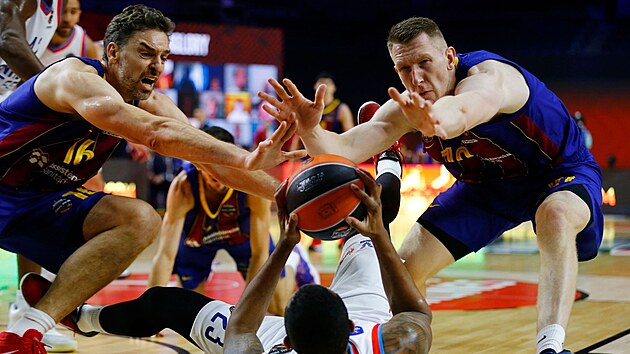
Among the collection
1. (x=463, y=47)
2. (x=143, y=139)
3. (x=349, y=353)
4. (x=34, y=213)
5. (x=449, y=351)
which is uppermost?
(x=463, y=47)

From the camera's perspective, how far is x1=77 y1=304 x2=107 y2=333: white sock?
4.40 m

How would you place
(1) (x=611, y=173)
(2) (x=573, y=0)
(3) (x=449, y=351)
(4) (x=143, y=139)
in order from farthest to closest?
(2) (x=573, y=0) → (1) (x=611, y=173) → (3) (x=449, y=351) → (4) (x=143, y=139)

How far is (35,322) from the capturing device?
13.5 ft

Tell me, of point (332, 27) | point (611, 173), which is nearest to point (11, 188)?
point (611, 173)

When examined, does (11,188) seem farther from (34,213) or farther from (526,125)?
(526,125)

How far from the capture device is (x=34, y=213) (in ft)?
14.6

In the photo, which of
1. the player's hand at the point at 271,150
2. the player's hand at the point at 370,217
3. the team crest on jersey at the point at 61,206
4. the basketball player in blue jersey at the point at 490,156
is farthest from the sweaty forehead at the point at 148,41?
the player's hand at the point at 370,217

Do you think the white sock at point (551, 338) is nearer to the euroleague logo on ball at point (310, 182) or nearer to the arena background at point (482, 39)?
the euroleague logo on ball at point (310, 182)

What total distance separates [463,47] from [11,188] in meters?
22.5

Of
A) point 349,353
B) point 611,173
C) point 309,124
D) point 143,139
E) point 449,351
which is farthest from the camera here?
point 611,173

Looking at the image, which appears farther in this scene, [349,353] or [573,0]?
[573,0]

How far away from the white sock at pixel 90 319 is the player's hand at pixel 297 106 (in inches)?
53.4

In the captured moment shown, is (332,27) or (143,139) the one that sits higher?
(332,27)

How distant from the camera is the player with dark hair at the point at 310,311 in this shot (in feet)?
9.73
